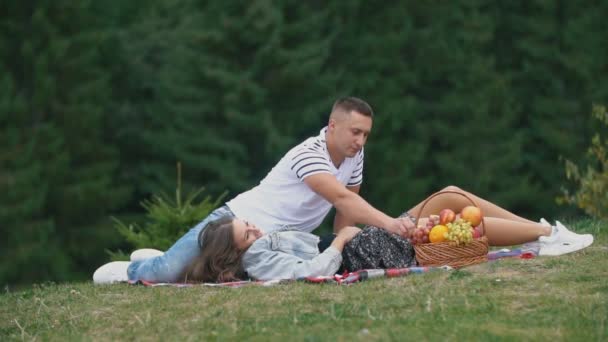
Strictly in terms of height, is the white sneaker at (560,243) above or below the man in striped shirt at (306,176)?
below

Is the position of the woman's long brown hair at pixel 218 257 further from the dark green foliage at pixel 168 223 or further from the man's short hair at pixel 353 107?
the dark green foliage at pixel 168 223

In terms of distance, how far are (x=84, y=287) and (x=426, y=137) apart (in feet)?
72.9

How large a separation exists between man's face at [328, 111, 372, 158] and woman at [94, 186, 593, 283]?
62cm

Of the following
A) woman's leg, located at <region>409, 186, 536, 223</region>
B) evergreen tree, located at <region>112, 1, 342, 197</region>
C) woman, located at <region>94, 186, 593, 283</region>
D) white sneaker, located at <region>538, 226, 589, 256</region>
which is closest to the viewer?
→ woman, located at <region>94, 186, 593, 283</region>

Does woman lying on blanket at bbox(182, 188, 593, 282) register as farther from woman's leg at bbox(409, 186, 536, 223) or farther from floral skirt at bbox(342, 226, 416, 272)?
woman's leg at bbox(409, 186, 536, 223)

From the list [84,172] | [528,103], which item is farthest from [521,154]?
[84,172]

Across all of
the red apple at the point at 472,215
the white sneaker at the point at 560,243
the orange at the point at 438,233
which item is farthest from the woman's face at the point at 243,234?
the white sneaker at the point at 560,243

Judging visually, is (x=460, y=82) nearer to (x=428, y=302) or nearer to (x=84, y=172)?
(x=84, y=172)

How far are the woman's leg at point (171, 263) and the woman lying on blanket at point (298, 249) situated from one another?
0.08 metres

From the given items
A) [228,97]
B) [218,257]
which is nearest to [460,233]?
[218,257]

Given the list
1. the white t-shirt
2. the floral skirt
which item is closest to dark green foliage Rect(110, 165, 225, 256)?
the white t-shirt

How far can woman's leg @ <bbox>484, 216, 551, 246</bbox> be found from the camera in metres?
7.71

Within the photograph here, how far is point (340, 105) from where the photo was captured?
7957 millimetres

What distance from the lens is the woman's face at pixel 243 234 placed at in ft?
24.4
